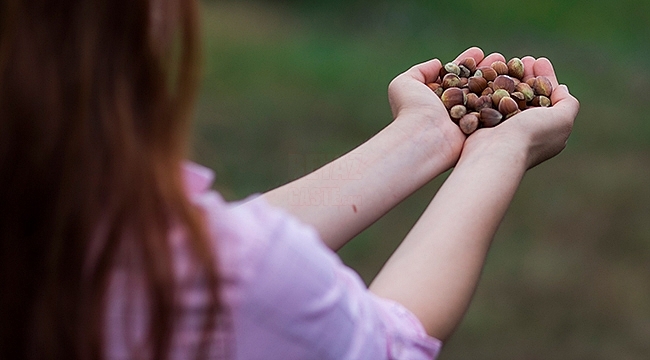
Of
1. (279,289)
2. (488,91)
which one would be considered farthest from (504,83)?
(279,289)

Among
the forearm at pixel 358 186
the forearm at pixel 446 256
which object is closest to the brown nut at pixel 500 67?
the forearm at pixel 358 186

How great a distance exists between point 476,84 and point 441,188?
332 millimetres

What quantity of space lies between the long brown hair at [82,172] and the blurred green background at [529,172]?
1121 mm

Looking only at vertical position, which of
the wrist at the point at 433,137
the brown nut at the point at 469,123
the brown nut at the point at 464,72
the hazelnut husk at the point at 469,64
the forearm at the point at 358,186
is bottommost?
the forearm at the point at 358,186

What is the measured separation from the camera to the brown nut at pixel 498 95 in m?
0.97

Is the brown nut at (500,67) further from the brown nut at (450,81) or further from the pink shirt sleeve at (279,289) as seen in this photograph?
the pink shirt sleeve at (279,289)

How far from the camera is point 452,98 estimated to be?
0.97 m

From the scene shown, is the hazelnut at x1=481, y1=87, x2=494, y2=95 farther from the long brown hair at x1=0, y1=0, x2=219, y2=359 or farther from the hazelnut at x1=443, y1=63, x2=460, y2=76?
the long brown hair at x1=0, y1=0, x2=219, y2=359

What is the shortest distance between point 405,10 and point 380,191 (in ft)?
13.1

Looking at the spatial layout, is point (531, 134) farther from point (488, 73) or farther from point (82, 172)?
point (82, 172)

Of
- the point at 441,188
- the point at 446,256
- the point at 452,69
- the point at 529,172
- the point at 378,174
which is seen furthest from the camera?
the point at 529,172

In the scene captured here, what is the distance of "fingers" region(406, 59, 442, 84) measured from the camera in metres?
1.04

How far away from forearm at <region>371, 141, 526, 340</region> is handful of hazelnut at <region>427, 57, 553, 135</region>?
25cm

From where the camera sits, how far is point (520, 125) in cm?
88
